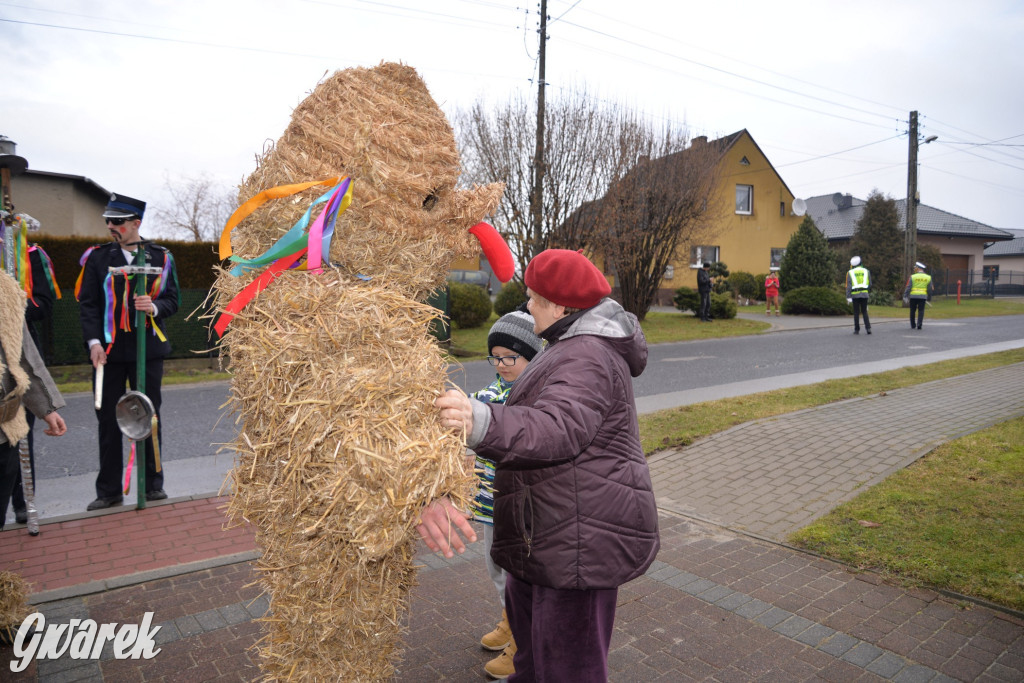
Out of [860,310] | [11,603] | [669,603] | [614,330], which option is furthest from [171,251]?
[860,310]

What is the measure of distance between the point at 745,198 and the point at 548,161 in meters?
22.2

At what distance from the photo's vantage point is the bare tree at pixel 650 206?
18094mm

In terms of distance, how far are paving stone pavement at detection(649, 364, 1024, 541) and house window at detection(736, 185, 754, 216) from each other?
28714mm

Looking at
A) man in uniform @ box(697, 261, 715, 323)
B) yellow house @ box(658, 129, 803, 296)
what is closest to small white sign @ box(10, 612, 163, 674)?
man in uniform @ box(697, 261, 715, 323)

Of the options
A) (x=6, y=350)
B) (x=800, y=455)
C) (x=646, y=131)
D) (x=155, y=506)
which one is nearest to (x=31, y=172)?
(x=646, y=131)

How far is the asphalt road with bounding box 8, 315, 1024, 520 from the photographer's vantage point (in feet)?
20.3

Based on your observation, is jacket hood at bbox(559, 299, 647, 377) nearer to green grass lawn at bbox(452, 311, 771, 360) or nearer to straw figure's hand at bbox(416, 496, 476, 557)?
straw figure's hand at bbox(416, 496, 476, 557)

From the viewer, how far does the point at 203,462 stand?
21.6 ft

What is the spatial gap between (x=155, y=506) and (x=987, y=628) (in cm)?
562

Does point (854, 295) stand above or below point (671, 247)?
below

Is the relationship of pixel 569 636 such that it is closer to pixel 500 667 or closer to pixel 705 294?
pixel 500 667

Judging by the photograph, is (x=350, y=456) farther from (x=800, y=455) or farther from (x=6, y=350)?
(x=800, y=455)

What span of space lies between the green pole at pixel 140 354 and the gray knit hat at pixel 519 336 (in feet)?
10.5

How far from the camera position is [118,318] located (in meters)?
5.11
